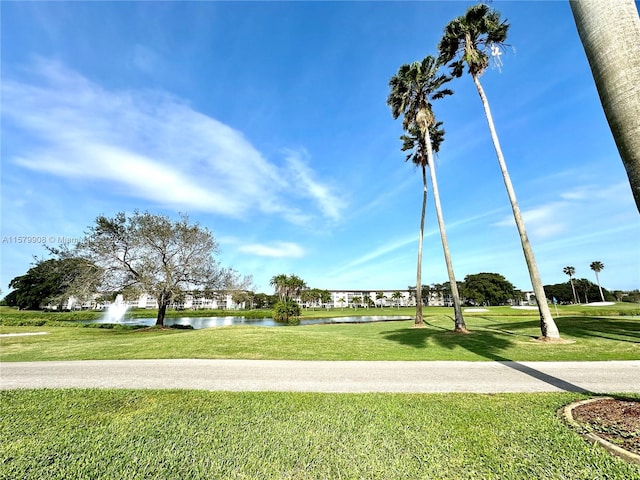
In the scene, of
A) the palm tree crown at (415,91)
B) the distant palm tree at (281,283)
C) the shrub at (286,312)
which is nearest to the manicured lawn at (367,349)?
the palm tree crown at (415,91)

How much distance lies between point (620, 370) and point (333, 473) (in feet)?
31.1

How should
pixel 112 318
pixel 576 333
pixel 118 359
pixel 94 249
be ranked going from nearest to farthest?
pixel 118 359 → pixel 576 333 → pixel 94 249 → pixel 112 318

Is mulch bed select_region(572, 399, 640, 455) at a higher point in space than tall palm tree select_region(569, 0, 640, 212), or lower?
lower

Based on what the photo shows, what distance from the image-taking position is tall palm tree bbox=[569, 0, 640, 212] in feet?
9.59

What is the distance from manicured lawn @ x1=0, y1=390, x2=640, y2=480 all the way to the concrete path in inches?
38.6

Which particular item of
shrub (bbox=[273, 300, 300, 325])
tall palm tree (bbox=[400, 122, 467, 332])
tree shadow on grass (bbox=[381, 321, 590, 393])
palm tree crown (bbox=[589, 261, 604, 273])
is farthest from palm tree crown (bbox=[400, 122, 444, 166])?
palm tree crown (bbox=[589, 261, 604, 273])

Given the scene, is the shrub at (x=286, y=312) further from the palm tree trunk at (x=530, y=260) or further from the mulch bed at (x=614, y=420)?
the mulch bed at (x=614, y=420)

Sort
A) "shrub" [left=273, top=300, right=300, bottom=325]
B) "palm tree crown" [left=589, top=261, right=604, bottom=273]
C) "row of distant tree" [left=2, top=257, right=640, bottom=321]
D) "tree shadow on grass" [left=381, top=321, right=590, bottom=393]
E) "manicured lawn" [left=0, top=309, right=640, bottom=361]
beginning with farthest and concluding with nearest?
1. "palm tree crown" [left=589, top=261, right=604, bottom=273]
2. "shrub" [left=273, top=300, right=300, bottom=325]
3. "row of distant tree" [left=2, top=257, right=640, bottom=321]
4. "manicured lawn" [left=0, top=309, right=640, bottom=361]
5. "tree shadow on grass" [left=381, top=321, right=590, bottom=393]

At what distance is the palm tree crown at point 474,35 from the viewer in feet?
49.4

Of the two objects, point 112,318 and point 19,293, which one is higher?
point 19,293

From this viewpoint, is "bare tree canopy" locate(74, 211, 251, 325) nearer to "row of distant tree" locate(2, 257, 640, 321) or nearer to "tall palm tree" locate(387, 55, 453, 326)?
Answer: "row of distant tree" locate(2, 257, 640, 321)

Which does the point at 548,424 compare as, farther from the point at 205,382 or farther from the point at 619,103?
the point at 205,382

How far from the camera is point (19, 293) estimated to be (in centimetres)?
6725

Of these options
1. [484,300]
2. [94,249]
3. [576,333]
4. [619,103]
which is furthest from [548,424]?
[484,300]
